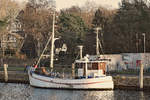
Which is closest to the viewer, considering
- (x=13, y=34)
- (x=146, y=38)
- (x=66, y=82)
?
(x=66, y=82)

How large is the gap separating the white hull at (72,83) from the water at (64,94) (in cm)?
93

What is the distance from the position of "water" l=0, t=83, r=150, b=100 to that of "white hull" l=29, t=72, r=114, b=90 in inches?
36.8

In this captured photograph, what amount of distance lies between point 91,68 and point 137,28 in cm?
3259

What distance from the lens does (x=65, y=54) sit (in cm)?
8125

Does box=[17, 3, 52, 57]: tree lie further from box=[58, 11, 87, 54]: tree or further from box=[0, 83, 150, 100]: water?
box=[0, 83, 150, 100]: water

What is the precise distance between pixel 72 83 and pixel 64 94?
3.19 meters

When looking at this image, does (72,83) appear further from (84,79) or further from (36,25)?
(36,25)

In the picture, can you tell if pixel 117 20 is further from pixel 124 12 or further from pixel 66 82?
pixel 66 82

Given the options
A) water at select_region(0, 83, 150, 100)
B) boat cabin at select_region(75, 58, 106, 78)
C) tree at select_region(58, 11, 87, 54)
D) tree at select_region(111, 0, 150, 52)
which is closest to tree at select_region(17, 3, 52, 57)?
tree at select_region(58, 11, 87, 54)

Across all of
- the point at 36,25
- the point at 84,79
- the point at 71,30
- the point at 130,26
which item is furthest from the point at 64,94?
the point at 36,25

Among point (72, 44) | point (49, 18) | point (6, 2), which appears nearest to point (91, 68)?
point (72, 44)

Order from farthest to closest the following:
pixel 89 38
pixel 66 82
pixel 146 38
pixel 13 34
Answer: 1. pixel 13 34
2. pixel 89 38
3. pixel 146 38
4. pixel 66 82

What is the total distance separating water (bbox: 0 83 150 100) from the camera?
3706 cm

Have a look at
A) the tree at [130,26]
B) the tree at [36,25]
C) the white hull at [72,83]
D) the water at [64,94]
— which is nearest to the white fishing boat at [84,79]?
the white hull at [72,83]
